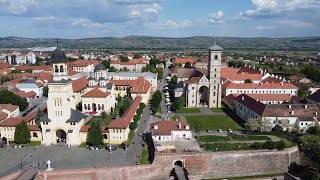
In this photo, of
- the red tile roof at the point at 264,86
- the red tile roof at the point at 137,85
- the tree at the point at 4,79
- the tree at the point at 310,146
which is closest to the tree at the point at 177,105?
the red tile roof at the point at 137,85

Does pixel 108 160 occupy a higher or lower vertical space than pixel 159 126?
lower

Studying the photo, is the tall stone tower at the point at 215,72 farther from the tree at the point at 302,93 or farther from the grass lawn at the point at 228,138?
the grass lawn at the point at 228,138

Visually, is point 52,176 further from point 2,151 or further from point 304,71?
point 304,71

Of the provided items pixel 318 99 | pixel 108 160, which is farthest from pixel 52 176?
pixel 318 99

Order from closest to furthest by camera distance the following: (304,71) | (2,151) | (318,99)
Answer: (2,151), (318,99), (304,71)

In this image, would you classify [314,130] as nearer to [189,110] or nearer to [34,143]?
[189,110]

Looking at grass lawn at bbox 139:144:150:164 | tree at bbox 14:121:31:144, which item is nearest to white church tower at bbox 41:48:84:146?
tree at bbox 14:121:31:144
